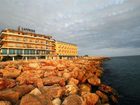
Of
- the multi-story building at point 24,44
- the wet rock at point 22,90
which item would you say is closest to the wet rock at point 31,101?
the wet rock at point 22,90

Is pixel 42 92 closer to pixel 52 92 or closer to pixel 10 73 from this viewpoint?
pixel 52 92

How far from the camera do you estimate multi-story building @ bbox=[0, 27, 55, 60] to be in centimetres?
5888

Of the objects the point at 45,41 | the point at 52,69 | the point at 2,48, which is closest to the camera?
the point at 52,69

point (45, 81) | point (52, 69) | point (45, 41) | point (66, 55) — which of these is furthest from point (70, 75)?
point (66, 55)

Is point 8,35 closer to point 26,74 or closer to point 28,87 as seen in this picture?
point 26,74

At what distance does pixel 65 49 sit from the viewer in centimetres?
9606

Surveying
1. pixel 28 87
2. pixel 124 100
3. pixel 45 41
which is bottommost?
pixel 124 100

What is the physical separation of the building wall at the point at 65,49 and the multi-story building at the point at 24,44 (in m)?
6.66

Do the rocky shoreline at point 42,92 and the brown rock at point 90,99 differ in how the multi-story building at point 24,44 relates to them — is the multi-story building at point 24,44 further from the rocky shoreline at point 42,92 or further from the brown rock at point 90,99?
the brown rock at point 90,99

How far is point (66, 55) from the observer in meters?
96.6

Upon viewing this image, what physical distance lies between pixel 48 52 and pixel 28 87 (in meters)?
64.0

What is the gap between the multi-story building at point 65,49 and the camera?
87375 millimetres

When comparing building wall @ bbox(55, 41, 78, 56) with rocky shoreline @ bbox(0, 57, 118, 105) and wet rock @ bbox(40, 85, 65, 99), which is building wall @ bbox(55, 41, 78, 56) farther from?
wet rock @ bbox(40, 85, 65, 99)

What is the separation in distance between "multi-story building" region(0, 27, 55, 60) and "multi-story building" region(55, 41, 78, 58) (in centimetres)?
662
